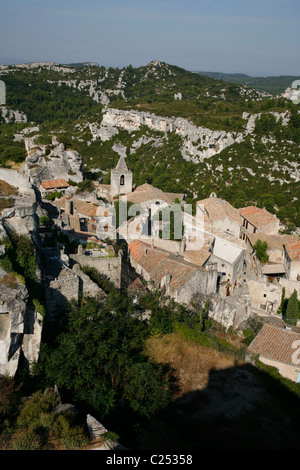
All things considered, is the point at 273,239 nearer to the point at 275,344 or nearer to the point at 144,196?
the point at 144,196

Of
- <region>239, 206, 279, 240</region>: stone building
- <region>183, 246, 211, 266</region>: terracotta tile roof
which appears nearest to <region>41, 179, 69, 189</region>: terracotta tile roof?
<region>183, 246, 211, 266</region>: terracotta tile roof

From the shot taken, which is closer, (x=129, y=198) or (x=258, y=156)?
(x=129, y=198)

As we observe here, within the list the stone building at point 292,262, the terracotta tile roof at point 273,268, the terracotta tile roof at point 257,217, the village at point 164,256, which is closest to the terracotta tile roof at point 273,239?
the village at point 164,256

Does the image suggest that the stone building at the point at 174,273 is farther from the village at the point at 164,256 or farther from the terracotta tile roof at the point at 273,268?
the terracotta tile roof at the point at 273,268

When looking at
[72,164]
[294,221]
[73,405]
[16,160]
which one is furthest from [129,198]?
[73,405]
